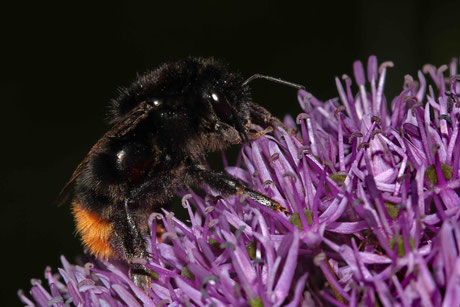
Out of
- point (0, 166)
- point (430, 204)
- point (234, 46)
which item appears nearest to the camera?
point (430, 204)

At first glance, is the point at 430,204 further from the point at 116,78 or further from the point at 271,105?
the point at 116,78

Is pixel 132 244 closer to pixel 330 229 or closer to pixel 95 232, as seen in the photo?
pixel 95 232

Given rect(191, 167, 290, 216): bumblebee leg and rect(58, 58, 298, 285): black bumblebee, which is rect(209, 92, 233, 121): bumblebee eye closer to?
rect(58, 58, 298, 285): black bumblebee

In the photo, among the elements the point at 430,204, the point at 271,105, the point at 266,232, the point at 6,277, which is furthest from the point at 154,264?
the point at 271,105

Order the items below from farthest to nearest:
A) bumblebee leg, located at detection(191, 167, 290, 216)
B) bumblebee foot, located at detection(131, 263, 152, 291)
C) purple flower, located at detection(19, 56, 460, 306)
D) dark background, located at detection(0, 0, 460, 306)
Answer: dark background, located at detection(0, 0, 460, 306) < bumblebee foot, located at detection(131, 263, 152, 291) < bumblebee leg, located at detection(191, 167, 290, 216) < purple flower, located at detection(19, 56, 460, 306)

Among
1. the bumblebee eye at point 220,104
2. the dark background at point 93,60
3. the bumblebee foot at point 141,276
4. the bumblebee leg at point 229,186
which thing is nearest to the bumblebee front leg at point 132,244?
the bumblebee foot at point 141,276

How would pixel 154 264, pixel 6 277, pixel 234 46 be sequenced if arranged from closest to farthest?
pixel 154 264, pixel 6 277, pixel 234 46

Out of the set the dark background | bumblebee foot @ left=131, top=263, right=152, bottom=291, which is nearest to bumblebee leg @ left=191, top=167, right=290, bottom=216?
bumblebee foot @ left=131, top=263, right=152, bottom=291
